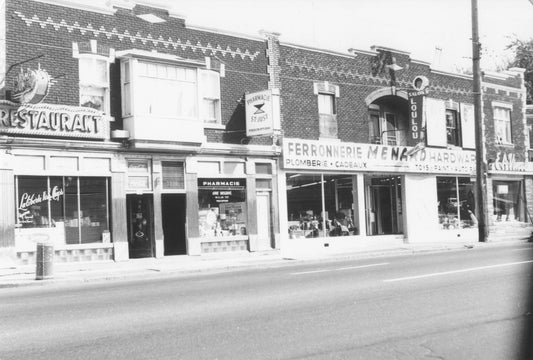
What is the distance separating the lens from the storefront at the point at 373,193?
82.0ft

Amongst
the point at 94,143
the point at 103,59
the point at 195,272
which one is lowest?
the point at 195,272

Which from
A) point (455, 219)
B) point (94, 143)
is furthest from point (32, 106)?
point (455, 219)

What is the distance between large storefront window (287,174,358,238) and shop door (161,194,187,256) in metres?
4.74

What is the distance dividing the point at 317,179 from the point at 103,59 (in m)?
9.88

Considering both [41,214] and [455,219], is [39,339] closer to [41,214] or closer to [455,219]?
[41,214]

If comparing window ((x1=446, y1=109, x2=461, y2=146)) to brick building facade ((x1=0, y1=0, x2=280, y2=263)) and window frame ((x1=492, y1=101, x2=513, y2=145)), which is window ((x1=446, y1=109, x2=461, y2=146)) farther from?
brick building facade ((x1=0, y1=0, x2=280, y2=263))

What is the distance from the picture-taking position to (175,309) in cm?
938

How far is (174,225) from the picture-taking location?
21859 millimetres

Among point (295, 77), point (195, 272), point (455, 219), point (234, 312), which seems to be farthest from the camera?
point (455, 219)

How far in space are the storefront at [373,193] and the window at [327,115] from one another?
2.03 ft

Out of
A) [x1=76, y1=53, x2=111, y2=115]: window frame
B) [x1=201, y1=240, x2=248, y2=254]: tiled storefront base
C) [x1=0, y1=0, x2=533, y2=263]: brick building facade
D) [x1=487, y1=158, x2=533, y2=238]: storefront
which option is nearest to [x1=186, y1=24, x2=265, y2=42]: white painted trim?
[x1=0, y1=0, x2=533, y2=263]: brick building facade

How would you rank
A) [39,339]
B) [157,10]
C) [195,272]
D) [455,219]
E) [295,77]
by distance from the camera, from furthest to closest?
[455,219] < [295,77] < [157,10] < [195,272] < [39,339]

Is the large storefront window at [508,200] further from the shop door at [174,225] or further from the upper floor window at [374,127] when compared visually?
the shop door at [174,225]

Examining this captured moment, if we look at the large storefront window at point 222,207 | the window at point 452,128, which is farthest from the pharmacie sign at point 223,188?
the window at point 452,128
